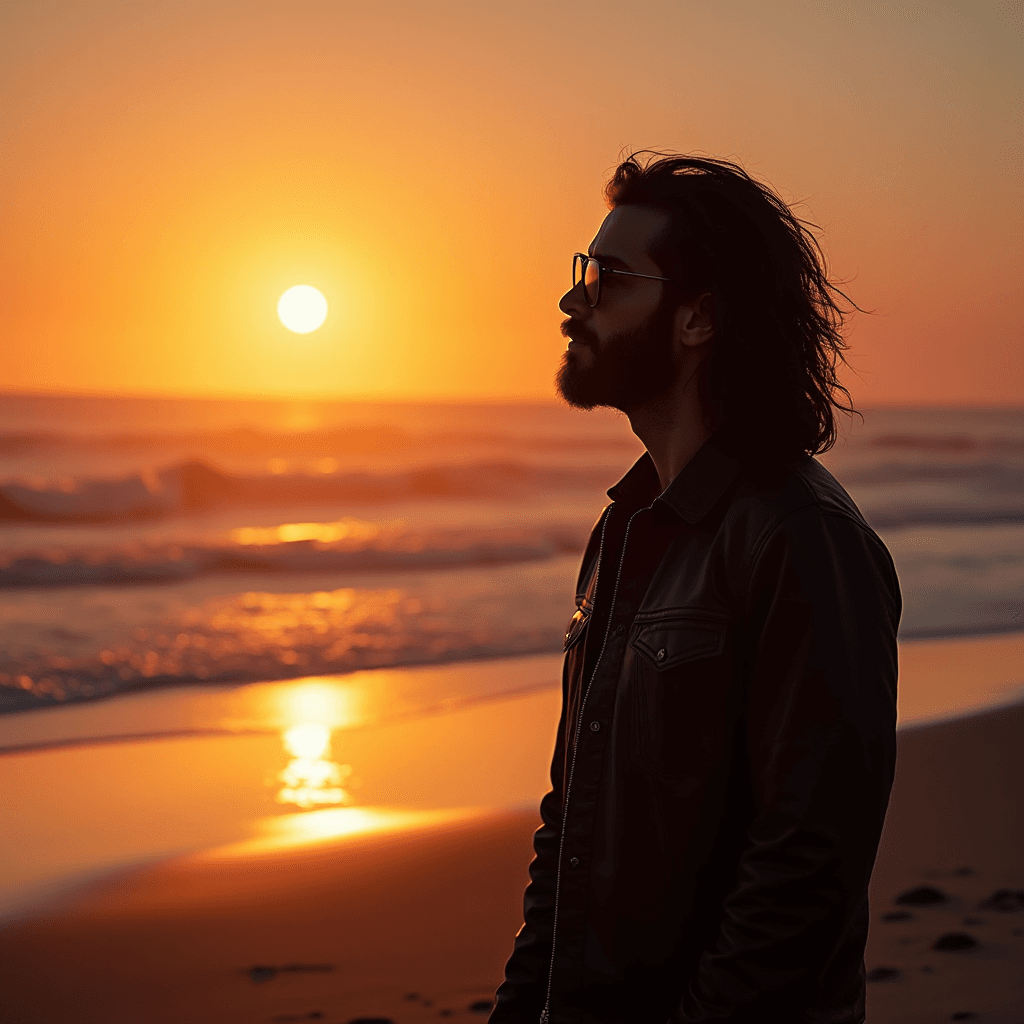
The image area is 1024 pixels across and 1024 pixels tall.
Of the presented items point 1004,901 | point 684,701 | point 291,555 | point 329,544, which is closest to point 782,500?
point 684,701

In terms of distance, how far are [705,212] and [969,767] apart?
5.80 metres

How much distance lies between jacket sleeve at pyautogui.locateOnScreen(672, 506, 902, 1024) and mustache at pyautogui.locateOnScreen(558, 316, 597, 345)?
25.6 inches

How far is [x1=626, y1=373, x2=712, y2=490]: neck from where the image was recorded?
2.26 meters

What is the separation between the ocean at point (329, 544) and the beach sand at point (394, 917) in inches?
86.3

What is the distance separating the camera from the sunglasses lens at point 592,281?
7.61ft

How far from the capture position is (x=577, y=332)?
7.81 ft

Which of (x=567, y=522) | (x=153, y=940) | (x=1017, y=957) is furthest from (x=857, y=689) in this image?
(x=567, y=522)

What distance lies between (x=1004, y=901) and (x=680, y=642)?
3.93 meters

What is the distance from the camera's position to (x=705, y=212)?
2.25 metres

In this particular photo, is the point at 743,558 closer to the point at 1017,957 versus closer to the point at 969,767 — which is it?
the point at 1017,957

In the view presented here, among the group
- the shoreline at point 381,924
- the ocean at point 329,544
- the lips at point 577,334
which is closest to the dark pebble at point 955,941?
the shoreline at point 381,924

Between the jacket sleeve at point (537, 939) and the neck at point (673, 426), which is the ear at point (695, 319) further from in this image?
the jacket sleeve at point (537, 939)

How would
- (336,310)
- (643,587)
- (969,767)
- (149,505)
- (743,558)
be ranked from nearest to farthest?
(743,558)
(643,587)
(969,767)
(149,505)
(336,310)

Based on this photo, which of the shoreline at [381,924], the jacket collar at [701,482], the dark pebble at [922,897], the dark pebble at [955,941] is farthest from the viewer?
the dark pebble at [922,897]
